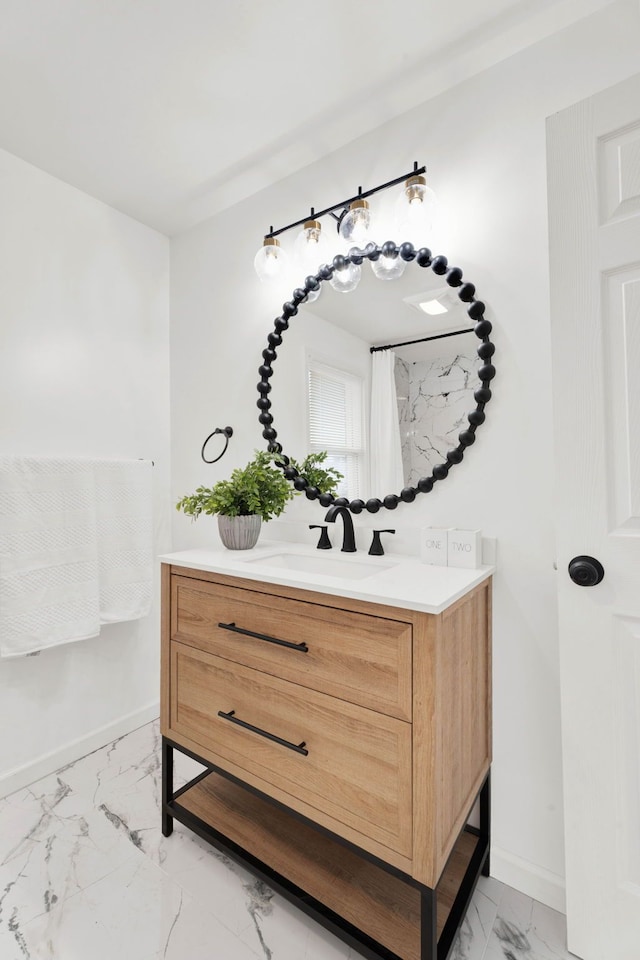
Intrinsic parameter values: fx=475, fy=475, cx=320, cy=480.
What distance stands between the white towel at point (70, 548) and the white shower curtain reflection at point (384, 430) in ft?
3.68

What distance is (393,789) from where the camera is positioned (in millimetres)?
1045

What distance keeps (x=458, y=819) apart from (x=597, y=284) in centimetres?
131

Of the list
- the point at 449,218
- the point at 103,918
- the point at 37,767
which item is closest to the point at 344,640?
the point at 103,918

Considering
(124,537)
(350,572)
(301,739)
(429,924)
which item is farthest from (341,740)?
(124,537)

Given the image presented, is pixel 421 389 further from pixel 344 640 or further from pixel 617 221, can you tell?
pixel 344 640

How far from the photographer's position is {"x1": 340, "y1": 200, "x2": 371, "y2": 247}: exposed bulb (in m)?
1.57

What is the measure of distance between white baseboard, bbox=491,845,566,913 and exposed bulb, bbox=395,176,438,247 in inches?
73.1

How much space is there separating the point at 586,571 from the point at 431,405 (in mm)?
657

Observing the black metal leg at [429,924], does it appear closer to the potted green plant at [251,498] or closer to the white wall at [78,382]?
the potted green plant at [251,498]

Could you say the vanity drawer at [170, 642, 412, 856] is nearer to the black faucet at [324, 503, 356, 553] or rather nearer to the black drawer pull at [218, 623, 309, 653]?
the black drawer pull at [218, 623, 309, 653]

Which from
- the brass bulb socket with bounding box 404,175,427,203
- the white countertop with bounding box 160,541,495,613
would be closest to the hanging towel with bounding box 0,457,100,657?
the white countertop with bounding box 160,541,495,613

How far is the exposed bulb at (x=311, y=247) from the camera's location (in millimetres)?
1706

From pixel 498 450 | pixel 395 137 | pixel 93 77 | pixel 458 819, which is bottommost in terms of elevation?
pixel 458 819

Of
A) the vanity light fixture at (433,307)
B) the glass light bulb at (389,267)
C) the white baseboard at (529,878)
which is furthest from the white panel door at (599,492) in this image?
the glass light bulb at (389,267)
